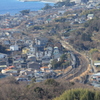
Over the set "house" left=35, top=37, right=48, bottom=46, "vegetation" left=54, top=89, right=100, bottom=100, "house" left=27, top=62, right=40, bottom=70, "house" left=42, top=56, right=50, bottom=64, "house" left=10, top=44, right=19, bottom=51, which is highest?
"house" left=35, top=37, right=48, bottom=46

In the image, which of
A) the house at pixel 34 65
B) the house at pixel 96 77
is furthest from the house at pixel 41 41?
the house at pixel 96 77

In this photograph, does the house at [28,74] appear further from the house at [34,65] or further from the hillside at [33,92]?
the hillside at [33,92]

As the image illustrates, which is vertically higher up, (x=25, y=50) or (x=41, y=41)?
(x=41, y=41)

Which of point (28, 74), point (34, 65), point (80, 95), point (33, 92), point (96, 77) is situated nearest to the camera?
point (80, 95)

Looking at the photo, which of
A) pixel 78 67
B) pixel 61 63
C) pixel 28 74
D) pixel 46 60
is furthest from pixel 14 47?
pixel 28 74

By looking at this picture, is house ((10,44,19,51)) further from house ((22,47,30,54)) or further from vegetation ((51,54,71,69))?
vegetation ((51,54,71,69))

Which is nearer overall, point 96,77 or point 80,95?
point 80,95

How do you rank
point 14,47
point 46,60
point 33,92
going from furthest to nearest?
point 14,47 → point 46,60 → point 33,92

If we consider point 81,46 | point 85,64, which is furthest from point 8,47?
point 85,64

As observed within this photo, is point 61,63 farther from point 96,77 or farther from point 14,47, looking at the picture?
point 14,47

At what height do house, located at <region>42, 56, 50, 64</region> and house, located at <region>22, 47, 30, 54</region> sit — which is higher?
house, located at <region>22, 47, 30, 54</region>

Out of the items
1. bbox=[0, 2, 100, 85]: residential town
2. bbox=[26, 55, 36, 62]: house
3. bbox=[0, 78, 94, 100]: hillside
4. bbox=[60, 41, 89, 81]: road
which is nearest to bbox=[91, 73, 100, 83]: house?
bbox=[60, 41, 89, 81]: road

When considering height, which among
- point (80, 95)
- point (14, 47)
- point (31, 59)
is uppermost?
point (14, 47)
